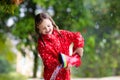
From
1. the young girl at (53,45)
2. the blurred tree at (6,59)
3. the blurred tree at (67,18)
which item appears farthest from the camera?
the blurred tree at (6,59)

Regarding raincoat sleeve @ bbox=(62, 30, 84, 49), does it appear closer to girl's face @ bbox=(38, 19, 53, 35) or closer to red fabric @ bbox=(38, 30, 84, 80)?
red fabric @ bbox=(38, 30, 84, 80)

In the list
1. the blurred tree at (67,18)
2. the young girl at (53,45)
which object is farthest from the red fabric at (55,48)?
the blurred tree at (67,18)

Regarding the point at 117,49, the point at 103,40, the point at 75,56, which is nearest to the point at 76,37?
the point at 75,56

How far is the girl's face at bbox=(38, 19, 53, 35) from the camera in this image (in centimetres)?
367

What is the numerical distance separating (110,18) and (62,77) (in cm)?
373

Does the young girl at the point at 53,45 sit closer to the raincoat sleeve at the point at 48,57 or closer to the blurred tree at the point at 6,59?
the raincoat sleeve at the point at 48,57

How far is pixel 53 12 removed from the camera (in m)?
7.50

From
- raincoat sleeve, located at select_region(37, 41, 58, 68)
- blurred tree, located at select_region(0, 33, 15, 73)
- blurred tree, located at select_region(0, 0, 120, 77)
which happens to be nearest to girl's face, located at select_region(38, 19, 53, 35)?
raincoat sleeve, located at select_region(37, 41, 58, 68)

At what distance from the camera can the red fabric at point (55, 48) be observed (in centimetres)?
366

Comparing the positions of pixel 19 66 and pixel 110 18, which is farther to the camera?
pixel 19 66

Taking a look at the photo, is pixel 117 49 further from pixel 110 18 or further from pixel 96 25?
pixel 110 18

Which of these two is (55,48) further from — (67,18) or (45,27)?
(67,18)

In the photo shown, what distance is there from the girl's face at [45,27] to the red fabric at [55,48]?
0.04 m

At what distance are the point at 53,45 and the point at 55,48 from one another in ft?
0.10
